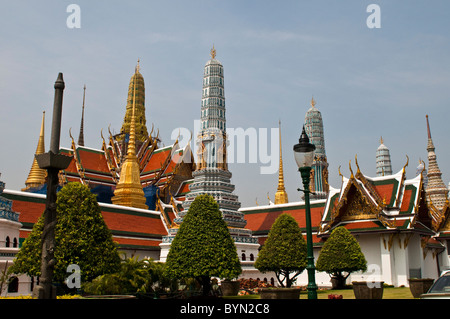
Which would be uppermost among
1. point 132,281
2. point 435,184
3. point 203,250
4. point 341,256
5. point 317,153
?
point 317,153

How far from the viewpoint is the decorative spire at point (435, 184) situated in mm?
49844

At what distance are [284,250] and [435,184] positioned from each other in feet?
121

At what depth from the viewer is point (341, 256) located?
2159cm

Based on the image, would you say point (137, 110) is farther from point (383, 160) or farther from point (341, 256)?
point (383, 160)

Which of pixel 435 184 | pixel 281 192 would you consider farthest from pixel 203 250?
pixel 435 184

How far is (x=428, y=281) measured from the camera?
14422 mm

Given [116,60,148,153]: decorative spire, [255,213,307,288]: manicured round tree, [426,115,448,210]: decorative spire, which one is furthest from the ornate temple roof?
[116,60,148,153]: decorative spire

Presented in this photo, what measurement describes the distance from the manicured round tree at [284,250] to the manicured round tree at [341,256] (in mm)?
1911

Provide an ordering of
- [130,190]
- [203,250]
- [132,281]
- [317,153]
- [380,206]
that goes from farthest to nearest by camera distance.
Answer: [317,153] → [130,190] → [380,206] → [203,250] → [132,281]

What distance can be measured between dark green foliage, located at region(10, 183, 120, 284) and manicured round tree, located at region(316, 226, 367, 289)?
34.4ft

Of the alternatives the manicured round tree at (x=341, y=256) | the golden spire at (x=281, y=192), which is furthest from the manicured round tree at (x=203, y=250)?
the golden spire at (x=281, y=192)
